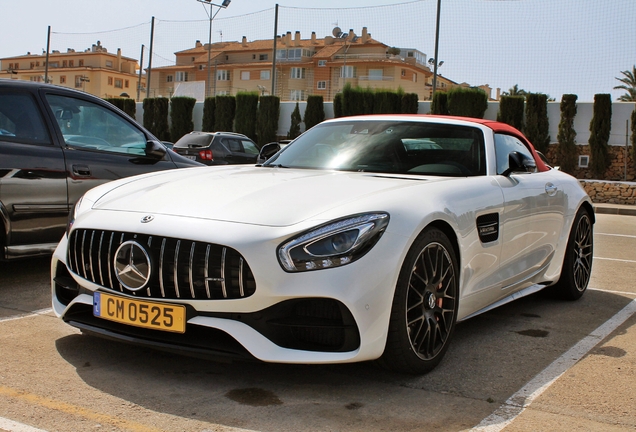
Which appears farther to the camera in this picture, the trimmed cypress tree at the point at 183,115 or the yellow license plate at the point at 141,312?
the trimmed cypress tree at the point at 183,115

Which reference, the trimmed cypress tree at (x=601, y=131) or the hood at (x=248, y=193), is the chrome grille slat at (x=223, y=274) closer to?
the hood at (x=248, y=193)

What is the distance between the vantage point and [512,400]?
3.38m

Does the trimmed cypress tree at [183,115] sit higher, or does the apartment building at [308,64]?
the apartment building at [308,64]

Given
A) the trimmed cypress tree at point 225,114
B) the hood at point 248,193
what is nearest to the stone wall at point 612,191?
the trimmed cypress tree at point 225,114

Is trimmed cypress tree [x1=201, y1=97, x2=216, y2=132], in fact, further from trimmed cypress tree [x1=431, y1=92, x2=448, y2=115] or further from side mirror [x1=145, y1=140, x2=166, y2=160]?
side mirror [x1=145, y1=140, x2=166, y2=160]

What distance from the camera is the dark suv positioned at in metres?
18.0

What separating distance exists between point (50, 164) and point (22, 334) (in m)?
1.82

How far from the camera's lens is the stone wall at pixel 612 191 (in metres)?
19.9

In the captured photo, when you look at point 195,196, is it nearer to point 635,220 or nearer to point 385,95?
point 635,220

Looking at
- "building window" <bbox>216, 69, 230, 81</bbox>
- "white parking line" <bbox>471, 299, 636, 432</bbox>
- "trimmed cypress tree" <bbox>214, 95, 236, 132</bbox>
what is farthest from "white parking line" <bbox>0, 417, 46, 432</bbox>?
"building window" <bbox>216, 69, 230, 81</bbox>

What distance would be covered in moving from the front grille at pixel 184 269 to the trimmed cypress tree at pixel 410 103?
22954mm

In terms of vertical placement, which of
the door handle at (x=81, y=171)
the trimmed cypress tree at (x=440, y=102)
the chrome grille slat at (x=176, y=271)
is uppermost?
the trimmed cypress tree at (x=440, y=102)

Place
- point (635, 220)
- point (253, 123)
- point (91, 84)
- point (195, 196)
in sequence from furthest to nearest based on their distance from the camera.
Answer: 1. point (91, 84)
2. point (253, 123)
3. point (635, 220)
4. point (195, 196)

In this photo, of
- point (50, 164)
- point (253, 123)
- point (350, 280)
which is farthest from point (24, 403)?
point (253, 123)
